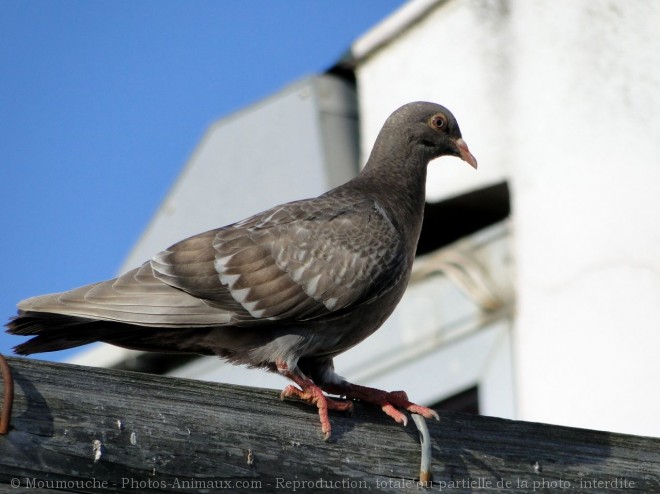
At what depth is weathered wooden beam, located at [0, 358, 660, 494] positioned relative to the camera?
144 inches

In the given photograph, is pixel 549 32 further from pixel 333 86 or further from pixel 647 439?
pixel 647 439

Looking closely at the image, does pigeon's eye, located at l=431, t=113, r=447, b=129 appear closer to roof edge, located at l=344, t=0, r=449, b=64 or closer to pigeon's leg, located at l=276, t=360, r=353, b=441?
pigeon's leg, located at l=276, t=360, r=353, b=441

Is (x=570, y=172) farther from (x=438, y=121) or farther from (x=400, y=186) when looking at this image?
(x=400, y=186)

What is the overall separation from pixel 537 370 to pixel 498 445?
4.39m

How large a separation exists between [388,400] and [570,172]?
15.1ft

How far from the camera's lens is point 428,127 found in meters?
6.66

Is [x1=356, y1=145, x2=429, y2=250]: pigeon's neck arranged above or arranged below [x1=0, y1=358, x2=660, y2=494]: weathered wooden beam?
above

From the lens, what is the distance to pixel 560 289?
8773 millimetres

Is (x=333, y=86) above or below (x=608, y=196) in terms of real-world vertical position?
above

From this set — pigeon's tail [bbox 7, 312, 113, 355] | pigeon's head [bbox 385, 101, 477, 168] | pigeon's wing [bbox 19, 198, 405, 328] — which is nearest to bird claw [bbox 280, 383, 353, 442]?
pigeon's wing [bbox 19, 198, 405, 328]

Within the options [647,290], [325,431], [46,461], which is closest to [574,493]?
[325,431]

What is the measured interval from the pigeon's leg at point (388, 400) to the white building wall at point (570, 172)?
3.45 meters

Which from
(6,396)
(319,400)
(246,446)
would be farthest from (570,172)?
(6,396)

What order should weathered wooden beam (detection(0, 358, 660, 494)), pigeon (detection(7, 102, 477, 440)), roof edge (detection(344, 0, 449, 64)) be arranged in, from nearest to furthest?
weathered wooden beam (detection(0, 358, 660, 494))
pigeon (detection(7, 102, 477, 440))
roof edge (detection(344, 0, 449, 64))
